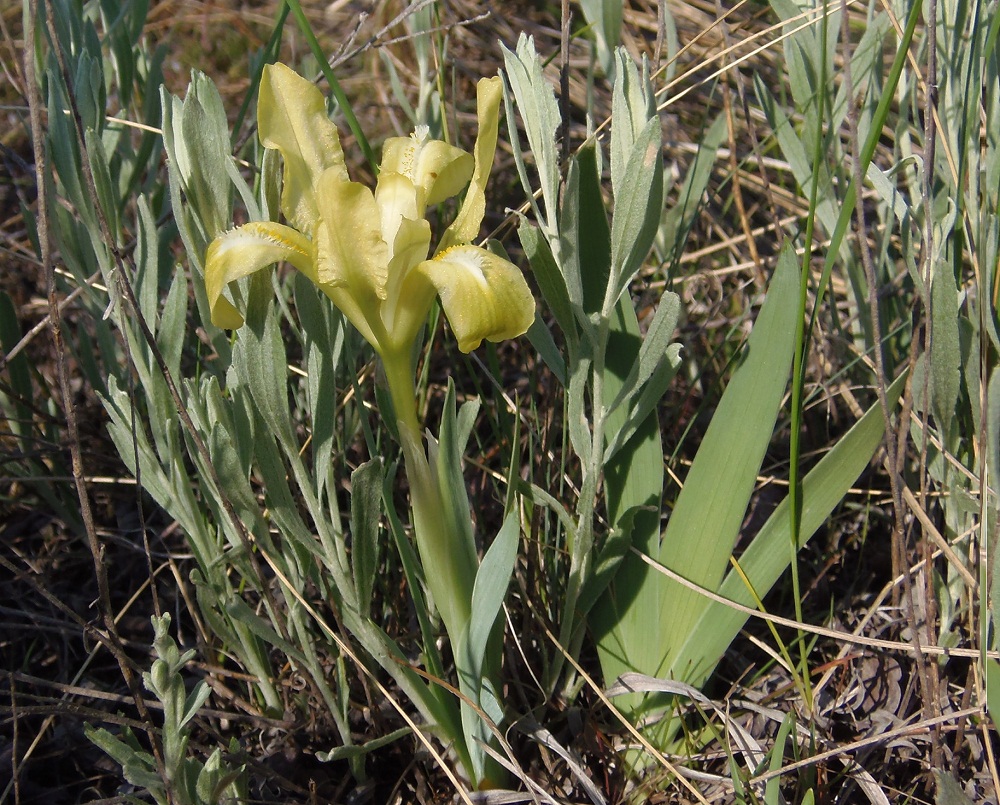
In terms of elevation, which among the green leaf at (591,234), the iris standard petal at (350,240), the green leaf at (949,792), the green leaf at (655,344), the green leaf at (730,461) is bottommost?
the green leaf at (949,792)

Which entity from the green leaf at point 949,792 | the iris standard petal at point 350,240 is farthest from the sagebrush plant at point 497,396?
the green leaf at point 949,792

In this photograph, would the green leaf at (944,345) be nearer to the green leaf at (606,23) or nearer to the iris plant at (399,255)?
the iris plant at (399,255)

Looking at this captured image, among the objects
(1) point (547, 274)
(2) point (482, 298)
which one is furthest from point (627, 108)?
(2) point (482, 298)

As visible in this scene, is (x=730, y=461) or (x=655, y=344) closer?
(x=655, y=344)

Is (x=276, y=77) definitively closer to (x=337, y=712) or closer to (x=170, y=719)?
(x=170, y=719)

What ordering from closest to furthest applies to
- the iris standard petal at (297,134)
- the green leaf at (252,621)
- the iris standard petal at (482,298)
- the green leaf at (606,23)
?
the iris standard petal at (482,298), the iris standard petal at (297,134), the green leaf at (252,621), the green leaf at (606,23)

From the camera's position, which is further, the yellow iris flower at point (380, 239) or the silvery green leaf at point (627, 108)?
the silvery green leaf at point (627, 108)

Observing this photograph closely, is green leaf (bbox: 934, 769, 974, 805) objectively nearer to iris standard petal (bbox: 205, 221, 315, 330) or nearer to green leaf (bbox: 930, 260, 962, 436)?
green leaf (bbox: 930, 260, 962, 436)

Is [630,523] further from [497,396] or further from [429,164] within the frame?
[429,164]
